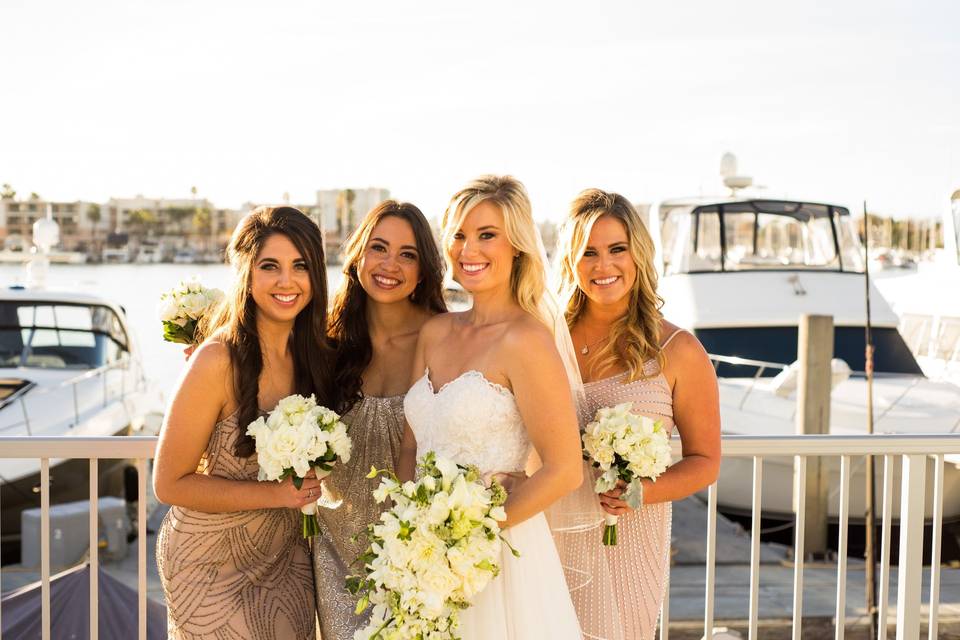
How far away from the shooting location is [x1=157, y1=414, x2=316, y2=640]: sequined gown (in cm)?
284

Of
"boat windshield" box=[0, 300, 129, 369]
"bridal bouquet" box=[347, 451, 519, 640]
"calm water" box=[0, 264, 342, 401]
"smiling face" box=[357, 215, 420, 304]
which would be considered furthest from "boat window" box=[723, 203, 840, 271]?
Answer: "calm water" box=[0, 264, 342, 401]

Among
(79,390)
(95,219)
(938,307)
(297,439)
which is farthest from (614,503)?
(95,219)

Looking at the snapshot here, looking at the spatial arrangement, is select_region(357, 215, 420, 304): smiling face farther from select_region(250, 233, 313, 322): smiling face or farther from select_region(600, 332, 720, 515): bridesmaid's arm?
select_region(600, 332, 720, 515): bridesmaid's arm

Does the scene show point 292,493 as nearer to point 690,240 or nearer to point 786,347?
point 786,347

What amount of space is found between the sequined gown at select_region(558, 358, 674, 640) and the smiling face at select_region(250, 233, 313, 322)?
1015 millimetres

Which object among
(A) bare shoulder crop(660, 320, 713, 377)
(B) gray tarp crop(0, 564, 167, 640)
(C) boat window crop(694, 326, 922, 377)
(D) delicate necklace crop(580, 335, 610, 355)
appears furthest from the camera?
(C) boat window crop(694, 326, 922, 377)

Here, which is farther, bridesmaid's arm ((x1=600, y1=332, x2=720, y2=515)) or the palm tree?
the palm tree

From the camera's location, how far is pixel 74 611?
4926mm

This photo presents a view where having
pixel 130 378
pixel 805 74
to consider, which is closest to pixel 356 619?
pixel 130 378

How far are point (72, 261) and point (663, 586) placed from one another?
69.8 meters

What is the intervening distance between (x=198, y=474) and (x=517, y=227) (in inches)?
48.8

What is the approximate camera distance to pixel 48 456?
334 cm

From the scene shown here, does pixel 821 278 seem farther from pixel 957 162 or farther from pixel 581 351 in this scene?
pixel 581 351

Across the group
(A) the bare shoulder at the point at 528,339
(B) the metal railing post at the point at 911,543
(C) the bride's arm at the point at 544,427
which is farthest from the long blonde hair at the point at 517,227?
(B) the metal railing post at the point at 911,543
